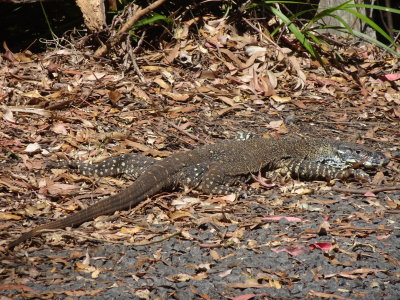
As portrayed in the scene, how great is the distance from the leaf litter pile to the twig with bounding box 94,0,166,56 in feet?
0.86

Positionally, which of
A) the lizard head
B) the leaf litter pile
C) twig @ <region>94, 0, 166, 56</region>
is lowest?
the lizard head

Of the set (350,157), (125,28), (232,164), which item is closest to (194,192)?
(232,164)

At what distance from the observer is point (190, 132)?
8.60 meters

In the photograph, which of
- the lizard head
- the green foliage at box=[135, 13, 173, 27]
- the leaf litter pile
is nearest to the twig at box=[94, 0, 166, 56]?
the green foliage at box=[135, 13, 173, 27]

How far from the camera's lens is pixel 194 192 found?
721cm

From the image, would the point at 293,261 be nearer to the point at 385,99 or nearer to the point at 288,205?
the point at 288,205

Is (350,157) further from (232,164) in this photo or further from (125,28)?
(125,28)

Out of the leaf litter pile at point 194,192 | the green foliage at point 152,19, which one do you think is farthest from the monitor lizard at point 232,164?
the green foliage at point 152,19

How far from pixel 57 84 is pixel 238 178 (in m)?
3.50

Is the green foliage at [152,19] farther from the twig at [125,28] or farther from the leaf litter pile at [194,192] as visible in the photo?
the leaf litter pile at [194,192]

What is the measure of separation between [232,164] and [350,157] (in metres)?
1.74

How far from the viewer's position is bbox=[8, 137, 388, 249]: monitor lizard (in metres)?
6.85

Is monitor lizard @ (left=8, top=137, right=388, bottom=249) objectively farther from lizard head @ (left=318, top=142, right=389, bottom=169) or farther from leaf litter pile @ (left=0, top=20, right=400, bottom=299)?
leaf litter pile @ (left=0, top=20, right=400, bottom=299)

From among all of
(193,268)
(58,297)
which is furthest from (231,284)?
(58,297)
